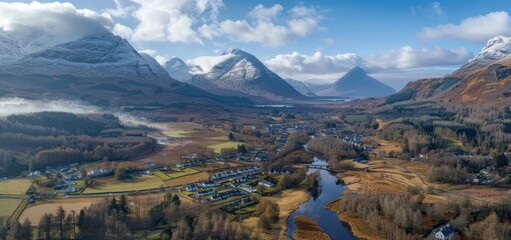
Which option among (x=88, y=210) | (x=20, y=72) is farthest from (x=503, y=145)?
(x=20, y=72)

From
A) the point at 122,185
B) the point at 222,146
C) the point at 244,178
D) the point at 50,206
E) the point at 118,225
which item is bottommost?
the point at 244,178

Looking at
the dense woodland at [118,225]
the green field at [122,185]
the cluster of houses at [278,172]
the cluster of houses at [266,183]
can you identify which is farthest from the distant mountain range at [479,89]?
the dense woodland at [118,225]

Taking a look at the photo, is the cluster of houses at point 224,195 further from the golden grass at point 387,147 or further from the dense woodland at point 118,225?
the golden grass at point 387,147

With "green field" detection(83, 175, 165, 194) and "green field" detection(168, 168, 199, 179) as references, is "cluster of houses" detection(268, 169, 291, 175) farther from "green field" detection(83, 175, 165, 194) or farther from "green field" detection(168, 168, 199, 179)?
→ "green field" detection(83, 175, 165, 194)

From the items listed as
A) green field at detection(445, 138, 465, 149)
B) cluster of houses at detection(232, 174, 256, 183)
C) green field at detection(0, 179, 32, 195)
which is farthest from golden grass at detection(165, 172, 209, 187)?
green field at detection(445, 138, 465, 149)

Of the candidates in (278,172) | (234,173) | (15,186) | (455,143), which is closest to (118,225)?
(15,186)

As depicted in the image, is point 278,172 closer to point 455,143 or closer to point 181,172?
point 181,172

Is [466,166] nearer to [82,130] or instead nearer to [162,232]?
[162,232]
